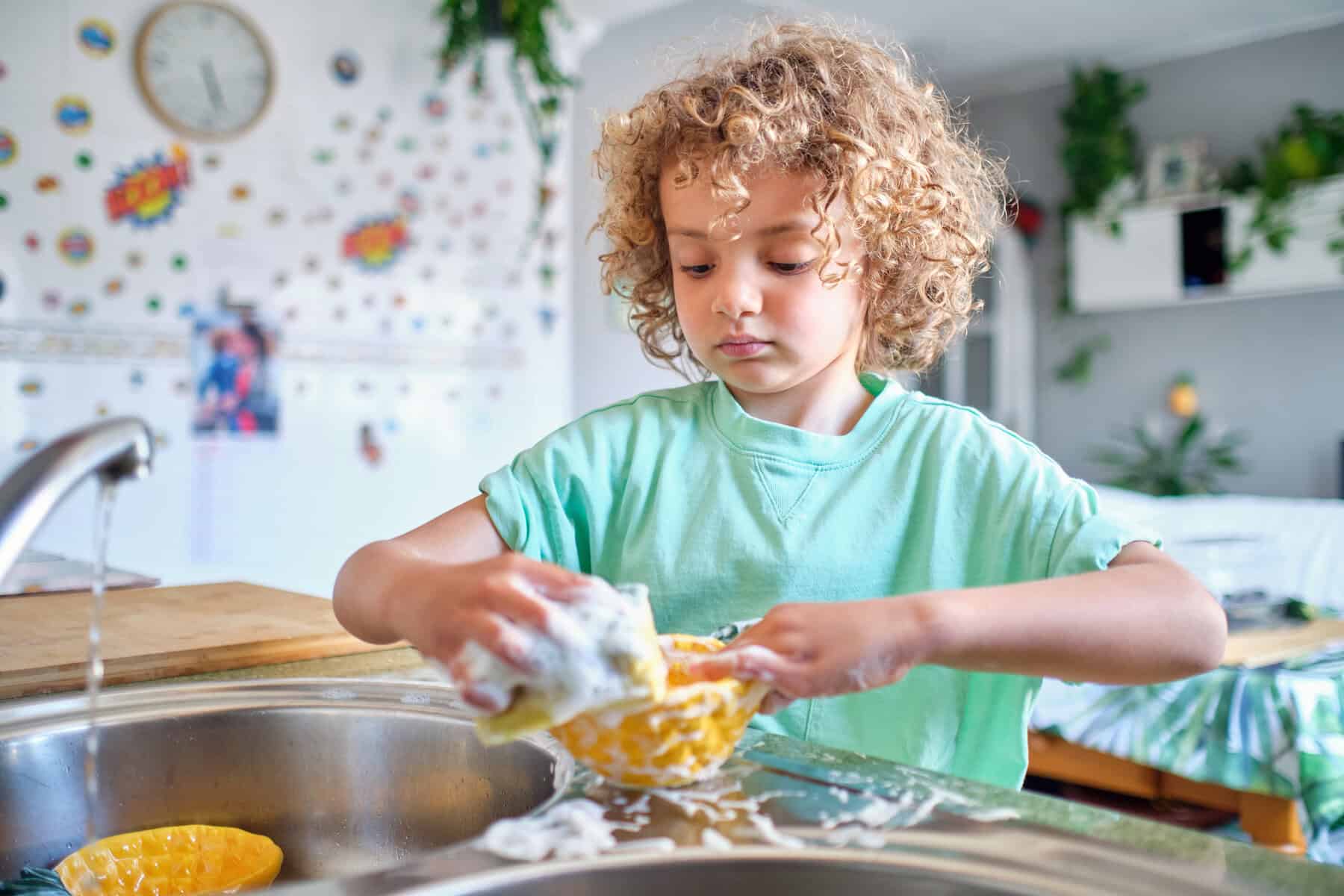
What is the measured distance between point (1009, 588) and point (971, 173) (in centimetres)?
61

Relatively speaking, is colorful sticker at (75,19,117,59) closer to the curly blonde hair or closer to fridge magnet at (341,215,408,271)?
fridge magnet at (341,215,408,271)

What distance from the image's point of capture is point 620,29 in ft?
14.1

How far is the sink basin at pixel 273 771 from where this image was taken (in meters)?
Answer: 0.76

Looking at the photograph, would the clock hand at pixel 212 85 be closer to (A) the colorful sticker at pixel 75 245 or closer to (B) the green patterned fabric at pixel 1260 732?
(A) the colorful sticker at pixel 75 245

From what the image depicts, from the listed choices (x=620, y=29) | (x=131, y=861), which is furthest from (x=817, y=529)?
(x=620, y=29)

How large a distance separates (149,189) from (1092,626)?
2.91 m

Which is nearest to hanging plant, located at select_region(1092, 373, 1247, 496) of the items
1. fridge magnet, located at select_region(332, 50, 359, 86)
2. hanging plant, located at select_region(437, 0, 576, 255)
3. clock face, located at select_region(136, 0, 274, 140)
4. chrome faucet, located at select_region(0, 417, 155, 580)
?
hanging plant, located at select_region(437, 0, 576, 255)

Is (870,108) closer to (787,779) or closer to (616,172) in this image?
(616,172)

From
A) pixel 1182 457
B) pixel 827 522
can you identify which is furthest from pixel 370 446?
pixel 1182 457

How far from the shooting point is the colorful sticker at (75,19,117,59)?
2.86 m

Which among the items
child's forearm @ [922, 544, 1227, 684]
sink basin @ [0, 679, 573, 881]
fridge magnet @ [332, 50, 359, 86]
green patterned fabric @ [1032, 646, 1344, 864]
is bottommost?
green patterned fabric @ [1032, 646, 1344, 864]

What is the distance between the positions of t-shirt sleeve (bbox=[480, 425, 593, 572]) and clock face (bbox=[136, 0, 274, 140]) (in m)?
2.52

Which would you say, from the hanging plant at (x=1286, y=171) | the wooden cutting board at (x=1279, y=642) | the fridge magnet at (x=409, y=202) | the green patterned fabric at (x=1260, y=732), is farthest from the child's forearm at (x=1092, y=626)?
the hanging plant at (x=1286, y=171)

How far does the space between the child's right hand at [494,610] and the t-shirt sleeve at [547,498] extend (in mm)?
312
